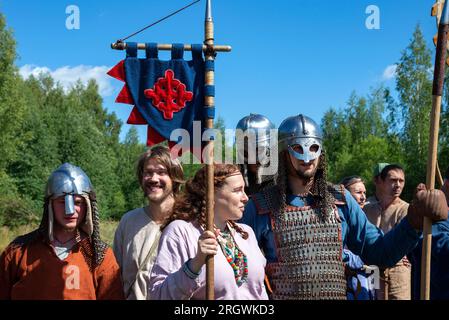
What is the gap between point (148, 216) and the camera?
4332 millimetres

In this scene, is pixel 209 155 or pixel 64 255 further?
pixel 64 255

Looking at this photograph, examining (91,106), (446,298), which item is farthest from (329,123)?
(446,298)

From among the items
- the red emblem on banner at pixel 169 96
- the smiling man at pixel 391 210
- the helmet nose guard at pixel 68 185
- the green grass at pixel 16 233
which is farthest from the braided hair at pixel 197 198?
the green grass at pixel 16 233

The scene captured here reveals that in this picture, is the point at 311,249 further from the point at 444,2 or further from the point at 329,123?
the point at 329,123

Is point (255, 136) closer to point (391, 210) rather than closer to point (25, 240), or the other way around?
point (25, 240)

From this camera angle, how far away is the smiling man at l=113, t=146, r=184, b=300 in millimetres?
4113

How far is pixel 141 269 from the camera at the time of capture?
405 centimetres

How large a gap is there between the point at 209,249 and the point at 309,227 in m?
0.85

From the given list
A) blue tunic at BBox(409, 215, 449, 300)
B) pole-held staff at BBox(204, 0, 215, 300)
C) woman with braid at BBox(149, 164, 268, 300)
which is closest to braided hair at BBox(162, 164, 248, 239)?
woman with braid at BBox(149, 164, 268, 300)

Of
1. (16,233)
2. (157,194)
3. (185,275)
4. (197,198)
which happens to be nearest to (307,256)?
(197,198)

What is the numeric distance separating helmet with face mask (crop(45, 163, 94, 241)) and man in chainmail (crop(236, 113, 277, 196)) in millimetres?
1317

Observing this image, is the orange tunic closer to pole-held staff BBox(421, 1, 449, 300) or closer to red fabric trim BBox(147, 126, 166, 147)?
red fabric trim BBox(147, 126, 166, 147)

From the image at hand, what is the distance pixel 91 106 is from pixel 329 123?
2050 cm

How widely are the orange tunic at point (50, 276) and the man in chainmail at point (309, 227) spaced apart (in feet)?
3.25
